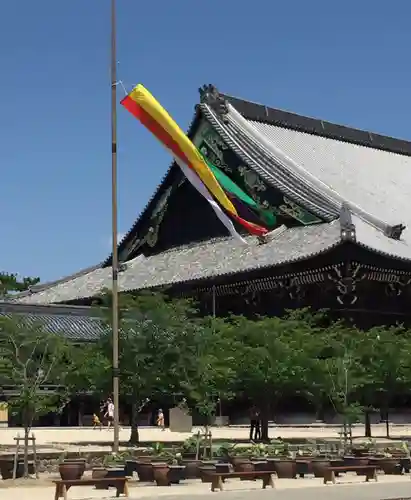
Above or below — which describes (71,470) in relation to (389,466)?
above

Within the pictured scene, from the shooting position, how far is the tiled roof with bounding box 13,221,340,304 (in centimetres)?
4034

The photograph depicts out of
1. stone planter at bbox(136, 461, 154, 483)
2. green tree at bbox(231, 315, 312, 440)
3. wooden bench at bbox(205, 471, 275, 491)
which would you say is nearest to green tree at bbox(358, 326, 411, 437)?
green tree at bbox(231, 315, 312, 440)

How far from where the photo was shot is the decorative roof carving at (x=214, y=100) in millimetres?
51625

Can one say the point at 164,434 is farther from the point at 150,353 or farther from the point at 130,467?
the point at 130,467

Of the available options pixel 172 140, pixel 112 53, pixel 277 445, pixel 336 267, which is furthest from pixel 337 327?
pixel 112 53

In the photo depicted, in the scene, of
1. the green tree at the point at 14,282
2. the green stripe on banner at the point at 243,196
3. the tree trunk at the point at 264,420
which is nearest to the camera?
the tree trunk at the point at 264,420

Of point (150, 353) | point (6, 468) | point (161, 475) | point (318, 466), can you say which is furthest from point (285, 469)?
point (150, 353)

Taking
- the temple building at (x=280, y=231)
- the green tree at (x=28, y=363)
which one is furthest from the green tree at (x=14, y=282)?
the green tree at (x=28, y=363)

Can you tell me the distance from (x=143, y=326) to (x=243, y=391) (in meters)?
4.97

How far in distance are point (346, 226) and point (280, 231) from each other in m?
7.19

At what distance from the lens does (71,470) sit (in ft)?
61.1

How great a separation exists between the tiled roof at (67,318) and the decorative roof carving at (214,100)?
45.4 ft

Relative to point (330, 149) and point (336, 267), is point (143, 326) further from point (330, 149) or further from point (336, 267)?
point (330, 149)

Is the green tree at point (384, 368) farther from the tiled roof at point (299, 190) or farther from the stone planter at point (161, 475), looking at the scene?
the stone planter at point (161, 475)
